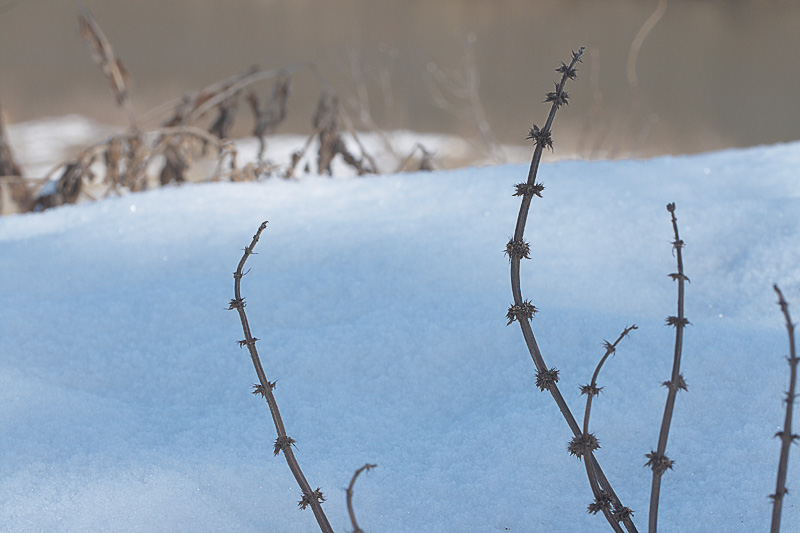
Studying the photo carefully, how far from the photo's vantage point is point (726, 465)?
1.73ft

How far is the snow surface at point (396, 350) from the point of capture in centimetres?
51

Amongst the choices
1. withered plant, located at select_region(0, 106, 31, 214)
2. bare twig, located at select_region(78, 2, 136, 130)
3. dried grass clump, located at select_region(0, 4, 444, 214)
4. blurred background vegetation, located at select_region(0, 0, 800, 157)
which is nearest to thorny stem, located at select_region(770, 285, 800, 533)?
dried grass clump, located at select_region(0, 4, 444, 214)

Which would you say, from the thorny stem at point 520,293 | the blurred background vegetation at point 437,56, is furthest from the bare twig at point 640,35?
the blurred background vegetation at point 437,56

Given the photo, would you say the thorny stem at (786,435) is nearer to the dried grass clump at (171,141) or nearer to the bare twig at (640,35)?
the dried grass clump at (171,141)

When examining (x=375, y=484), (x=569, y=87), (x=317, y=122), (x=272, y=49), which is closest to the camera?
(x=375, y=484)

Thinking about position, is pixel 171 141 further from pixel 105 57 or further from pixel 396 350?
pixel 396 350

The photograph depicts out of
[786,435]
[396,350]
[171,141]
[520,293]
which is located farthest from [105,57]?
[786,435]

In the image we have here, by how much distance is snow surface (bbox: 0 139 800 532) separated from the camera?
508mm

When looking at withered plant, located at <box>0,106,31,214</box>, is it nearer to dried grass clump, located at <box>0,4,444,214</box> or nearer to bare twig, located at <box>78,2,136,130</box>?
dried grass clump, located at <box>0,4,444,214</box>

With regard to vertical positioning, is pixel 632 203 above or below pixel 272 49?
below

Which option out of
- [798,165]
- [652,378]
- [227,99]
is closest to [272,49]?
[227,99]

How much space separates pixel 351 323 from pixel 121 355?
9.0 inches

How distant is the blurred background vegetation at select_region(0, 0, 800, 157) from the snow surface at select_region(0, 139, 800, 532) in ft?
14.0

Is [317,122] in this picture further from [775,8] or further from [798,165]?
[775,8]
